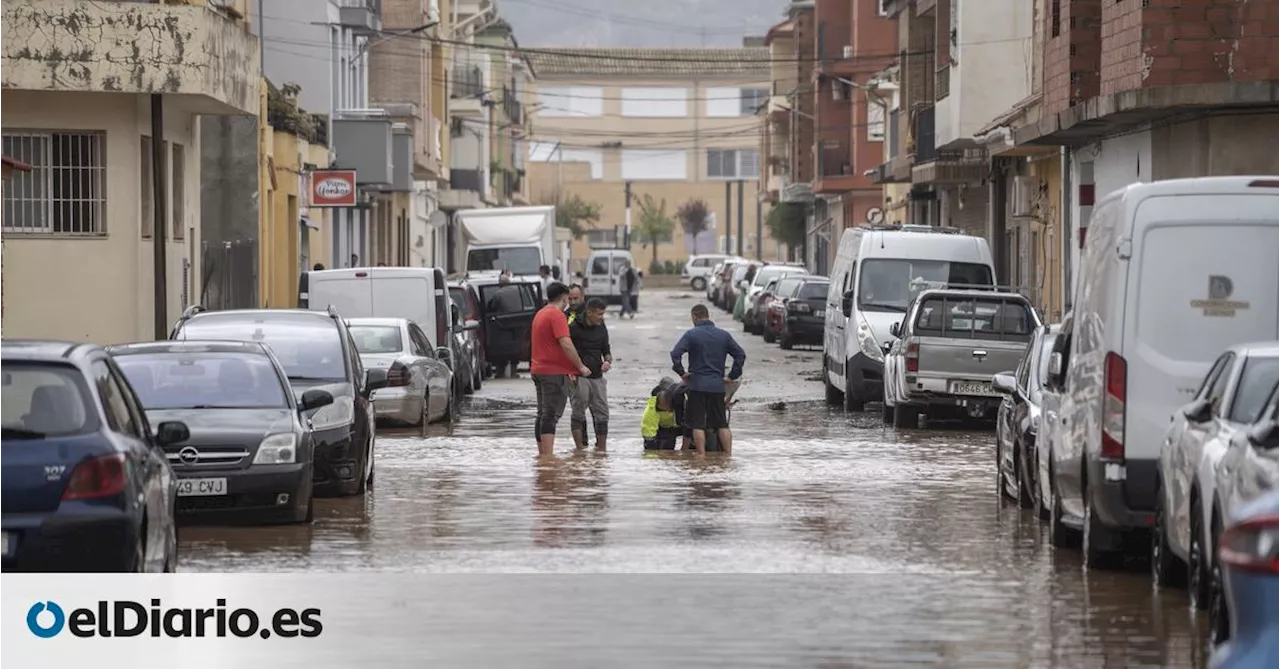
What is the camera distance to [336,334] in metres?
21.8

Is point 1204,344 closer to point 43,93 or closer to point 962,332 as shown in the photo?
point 962,332

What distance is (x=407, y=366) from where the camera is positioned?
2828cm

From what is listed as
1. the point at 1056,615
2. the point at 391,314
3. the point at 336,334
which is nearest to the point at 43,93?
the point at 391,314

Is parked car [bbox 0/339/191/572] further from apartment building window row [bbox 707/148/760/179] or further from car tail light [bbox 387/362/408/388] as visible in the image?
apartment building window row [bbox 707/148/760/179]

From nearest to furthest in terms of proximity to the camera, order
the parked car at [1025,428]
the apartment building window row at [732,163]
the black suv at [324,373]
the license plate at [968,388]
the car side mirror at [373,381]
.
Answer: the parked car at [1025,428] < the black suv at [324,373] < the car side mirror at [373,381] < the license plate at [968,388] < the apartment building window row at [732,163]

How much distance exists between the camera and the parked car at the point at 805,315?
173 feet

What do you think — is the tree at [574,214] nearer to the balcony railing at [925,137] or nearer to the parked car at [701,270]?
the parked car at [701,270]

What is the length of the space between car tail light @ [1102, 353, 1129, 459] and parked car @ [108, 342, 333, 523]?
5.56 metres

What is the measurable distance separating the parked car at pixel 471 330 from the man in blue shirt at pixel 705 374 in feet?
35.5

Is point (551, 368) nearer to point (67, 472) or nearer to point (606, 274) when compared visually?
point (67, 472)

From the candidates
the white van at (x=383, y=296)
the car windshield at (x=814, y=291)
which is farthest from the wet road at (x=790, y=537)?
the car windshield at (x=814, y=291)

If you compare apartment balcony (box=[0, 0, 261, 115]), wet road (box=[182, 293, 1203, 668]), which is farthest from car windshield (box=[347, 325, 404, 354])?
apartment balcony (box=[0, 0, 261, 115])

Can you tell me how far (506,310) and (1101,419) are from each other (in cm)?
2690

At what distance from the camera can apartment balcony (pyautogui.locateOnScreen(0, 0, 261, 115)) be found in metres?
31.5
